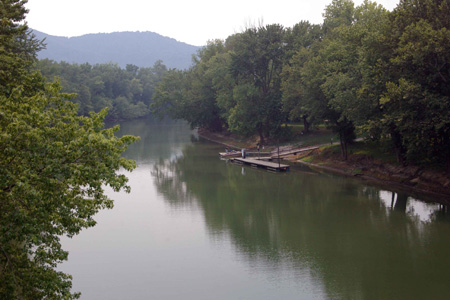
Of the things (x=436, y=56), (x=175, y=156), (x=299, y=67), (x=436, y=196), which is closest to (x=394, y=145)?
(x=436, y=196)

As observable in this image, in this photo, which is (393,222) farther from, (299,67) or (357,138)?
(299,67)

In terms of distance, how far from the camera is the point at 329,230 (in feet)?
98.0

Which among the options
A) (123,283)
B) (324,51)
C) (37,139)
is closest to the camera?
(37,139)

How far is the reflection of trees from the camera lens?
2194 centimetres

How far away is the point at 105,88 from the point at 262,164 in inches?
4240

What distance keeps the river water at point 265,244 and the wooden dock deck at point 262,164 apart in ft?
19.8

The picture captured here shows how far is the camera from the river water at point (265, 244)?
70.2ft

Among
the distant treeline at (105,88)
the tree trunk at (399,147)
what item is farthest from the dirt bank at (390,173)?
the distant treeline at (105,88)

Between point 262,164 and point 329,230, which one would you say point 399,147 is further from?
point 262,164

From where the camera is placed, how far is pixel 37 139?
13367 millimetres

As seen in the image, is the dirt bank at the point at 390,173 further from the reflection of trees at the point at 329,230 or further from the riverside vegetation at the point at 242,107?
the reflection of trees at the point at 329,230

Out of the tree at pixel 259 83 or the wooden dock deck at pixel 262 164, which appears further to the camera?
the tree at pixel 259 83

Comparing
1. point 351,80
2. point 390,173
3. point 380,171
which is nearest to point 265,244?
point 390,173

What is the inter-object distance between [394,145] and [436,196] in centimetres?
699
